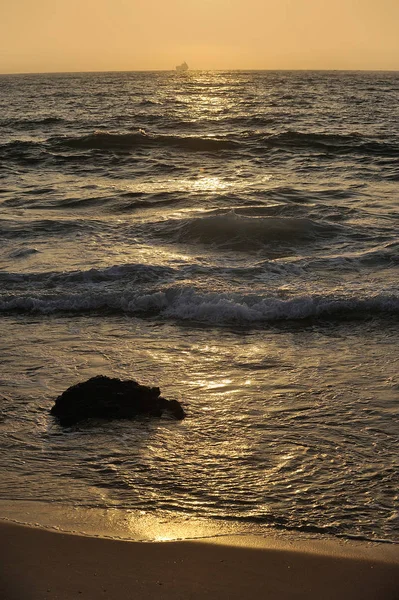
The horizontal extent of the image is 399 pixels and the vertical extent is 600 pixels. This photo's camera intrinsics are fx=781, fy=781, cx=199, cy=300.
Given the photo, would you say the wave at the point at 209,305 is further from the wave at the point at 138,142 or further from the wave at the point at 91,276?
the wave at the point at 138,142

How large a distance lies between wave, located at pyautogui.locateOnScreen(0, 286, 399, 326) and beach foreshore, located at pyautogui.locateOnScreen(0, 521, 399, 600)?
5112 mm

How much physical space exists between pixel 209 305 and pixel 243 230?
5.14m

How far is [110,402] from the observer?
264 inches

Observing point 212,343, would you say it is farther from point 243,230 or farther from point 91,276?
point 243,230

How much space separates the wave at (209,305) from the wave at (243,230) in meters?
3.64

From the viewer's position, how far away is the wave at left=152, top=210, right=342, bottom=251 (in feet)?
47.1

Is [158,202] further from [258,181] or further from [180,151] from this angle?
[180,151]

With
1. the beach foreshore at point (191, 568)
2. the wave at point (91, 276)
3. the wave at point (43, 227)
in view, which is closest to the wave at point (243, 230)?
the wave at point (43, 227)

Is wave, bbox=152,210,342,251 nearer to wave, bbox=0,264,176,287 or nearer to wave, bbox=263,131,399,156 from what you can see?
wave, bbox=0,264,176,287

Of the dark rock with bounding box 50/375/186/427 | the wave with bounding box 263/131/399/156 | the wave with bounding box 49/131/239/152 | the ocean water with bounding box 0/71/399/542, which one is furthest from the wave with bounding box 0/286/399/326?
the wave with bounding box 49/131/239/152

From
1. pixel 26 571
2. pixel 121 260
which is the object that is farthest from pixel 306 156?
pixel 26 571

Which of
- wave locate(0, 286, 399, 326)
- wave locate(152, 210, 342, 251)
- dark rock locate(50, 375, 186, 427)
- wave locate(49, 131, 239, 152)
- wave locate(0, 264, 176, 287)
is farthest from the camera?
wave locate(49, 131, 239, 152)

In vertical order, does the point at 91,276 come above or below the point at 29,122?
below

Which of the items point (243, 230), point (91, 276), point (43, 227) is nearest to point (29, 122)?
point (43, 227)
